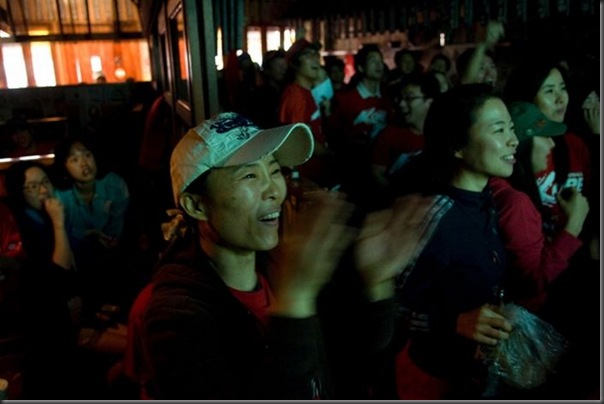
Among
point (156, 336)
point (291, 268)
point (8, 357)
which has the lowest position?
point (8, 357)

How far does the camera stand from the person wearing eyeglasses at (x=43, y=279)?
315cm

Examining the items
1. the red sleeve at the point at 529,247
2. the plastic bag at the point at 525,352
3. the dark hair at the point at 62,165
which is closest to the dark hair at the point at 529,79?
the red sleeve at the point at 529,247

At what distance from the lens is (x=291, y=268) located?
1.45 metres

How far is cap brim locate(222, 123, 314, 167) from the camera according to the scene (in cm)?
175

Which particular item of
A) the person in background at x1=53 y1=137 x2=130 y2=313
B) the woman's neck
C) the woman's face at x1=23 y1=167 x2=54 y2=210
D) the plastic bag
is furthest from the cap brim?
the woman's face at x1=23 y1=167 x2=54 y2=210

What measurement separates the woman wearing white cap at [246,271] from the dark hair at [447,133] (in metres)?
0.76

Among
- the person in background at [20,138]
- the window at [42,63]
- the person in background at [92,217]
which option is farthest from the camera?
the window at [42,63]

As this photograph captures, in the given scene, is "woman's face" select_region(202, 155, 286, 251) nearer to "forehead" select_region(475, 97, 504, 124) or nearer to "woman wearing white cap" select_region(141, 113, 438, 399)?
"woman wearing white cap" select_region(141, 113, 438, 399)

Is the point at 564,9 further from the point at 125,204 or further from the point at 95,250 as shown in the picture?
the point at 95,250

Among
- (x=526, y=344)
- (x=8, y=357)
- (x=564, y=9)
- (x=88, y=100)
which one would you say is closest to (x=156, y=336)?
(x=526, y=344)

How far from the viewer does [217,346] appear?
1.60 m

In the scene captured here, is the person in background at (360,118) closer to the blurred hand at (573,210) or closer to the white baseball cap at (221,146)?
the blurred hand at (573,210)

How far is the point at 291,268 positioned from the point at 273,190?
0.44 m

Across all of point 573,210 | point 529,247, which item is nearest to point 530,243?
point 529,247
